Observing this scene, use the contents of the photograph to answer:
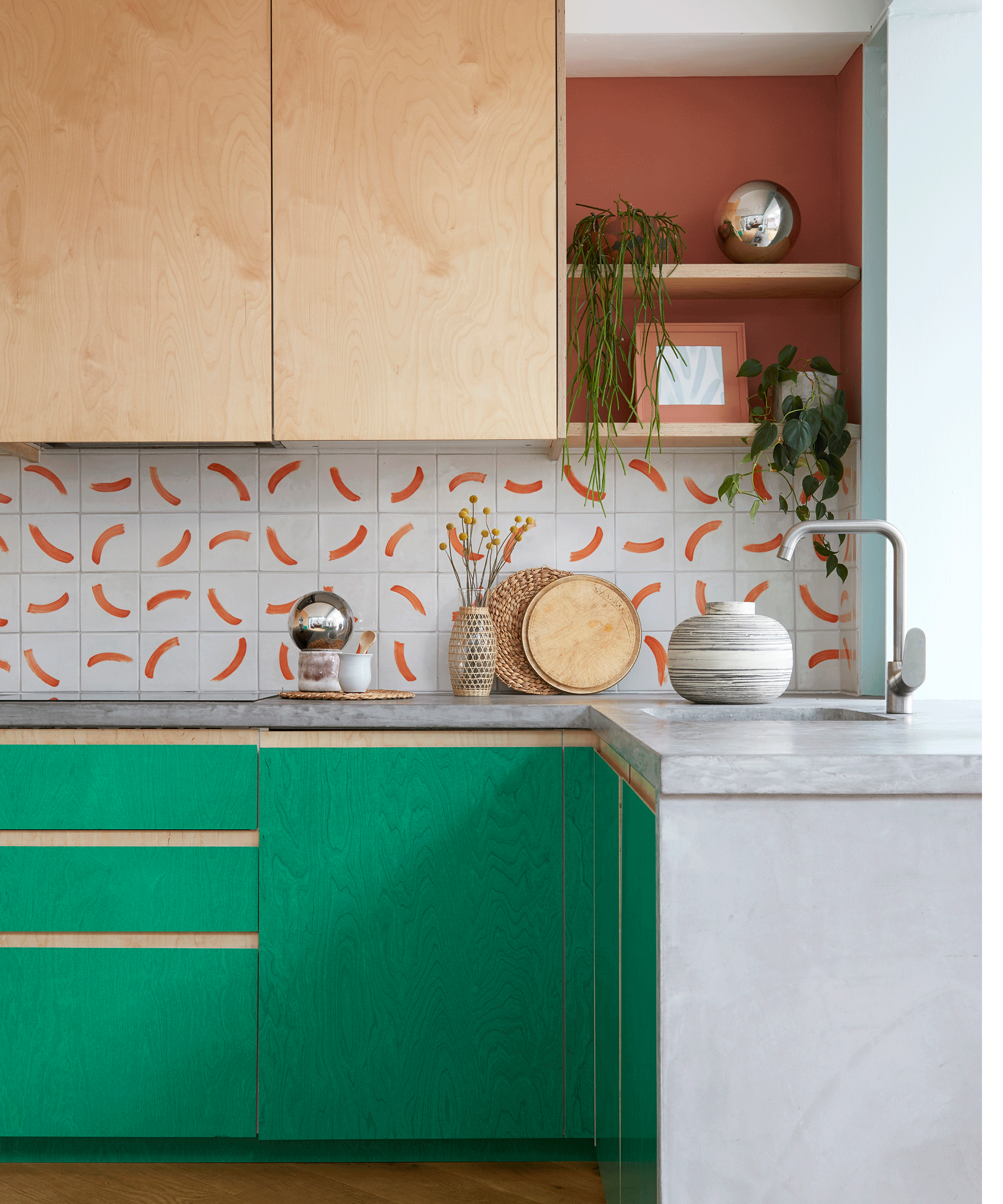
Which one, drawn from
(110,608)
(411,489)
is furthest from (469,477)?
(110,608)

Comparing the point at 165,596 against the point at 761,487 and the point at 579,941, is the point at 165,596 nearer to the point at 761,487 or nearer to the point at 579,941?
the point at 579,941

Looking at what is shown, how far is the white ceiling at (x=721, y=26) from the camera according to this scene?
2268 mm

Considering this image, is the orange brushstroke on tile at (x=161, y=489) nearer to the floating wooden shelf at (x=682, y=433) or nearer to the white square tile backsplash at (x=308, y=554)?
the white square tile backsplash at (x=308, y=554)

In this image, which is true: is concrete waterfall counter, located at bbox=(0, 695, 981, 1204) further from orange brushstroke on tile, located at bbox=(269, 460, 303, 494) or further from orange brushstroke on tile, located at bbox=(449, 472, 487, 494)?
orange brushstroke on tile, located at bbox=(269, 460, 303, 494)

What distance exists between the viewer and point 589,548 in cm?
247

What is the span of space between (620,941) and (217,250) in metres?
1.62

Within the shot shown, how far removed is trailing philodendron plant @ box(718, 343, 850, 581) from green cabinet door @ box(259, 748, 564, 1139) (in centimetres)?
91

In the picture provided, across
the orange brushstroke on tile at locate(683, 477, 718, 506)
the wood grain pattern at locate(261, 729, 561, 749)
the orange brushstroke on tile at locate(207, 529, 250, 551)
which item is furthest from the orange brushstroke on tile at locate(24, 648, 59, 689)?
the orange brushstroke on tile at locate(683, 477, 718, 506)

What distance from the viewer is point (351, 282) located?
2.08 m

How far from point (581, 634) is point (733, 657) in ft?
1.84

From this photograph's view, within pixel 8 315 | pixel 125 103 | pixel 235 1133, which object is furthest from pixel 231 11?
pixel 235 1133

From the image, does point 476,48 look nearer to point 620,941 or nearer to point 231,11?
point 231,11

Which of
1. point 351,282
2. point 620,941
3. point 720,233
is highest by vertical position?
point 720,233

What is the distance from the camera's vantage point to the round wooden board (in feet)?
7.61
